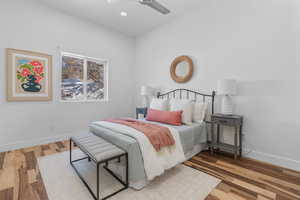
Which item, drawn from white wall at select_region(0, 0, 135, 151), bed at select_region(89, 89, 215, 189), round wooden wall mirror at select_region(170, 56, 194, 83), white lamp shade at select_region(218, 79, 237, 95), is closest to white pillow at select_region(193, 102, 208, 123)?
bed at select_region(89, 89, 215, 189)

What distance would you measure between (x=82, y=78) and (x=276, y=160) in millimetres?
4444

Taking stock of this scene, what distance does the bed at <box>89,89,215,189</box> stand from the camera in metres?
1.69

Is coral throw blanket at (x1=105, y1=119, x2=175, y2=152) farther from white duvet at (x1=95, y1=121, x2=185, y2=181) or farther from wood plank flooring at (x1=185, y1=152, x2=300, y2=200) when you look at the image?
wood plank flooring at (x1=185, y1=152, x2=300, y2=200)

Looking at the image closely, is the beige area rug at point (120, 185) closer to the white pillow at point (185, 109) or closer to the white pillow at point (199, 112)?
the white pillow at point (185, 109)

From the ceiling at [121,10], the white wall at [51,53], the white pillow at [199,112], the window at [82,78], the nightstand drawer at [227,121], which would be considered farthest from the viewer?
the window at [82,78]

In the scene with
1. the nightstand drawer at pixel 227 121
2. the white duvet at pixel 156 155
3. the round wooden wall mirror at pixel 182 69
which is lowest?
the white duvet at pixel 156 155

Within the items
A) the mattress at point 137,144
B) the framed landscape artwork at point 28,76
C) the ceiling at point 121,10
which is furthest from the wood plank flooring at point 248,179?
the framed landscape artwork at point 28,76

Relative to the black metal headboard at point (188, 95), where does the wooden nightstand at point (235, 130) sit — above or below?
below

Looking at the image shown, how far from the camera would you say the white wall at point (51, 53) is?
2.71 metres

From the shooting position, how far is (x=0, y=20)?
2604 mm

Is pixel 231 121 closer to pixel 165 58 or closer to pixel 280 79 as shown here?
pixel 280 79

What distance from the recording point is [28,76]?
2.90 metres

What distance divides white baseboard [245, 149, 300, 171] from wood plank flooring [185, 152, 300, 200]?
0.28ft

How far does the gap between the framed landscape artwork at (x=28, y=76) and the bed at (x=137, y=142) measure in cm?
149
